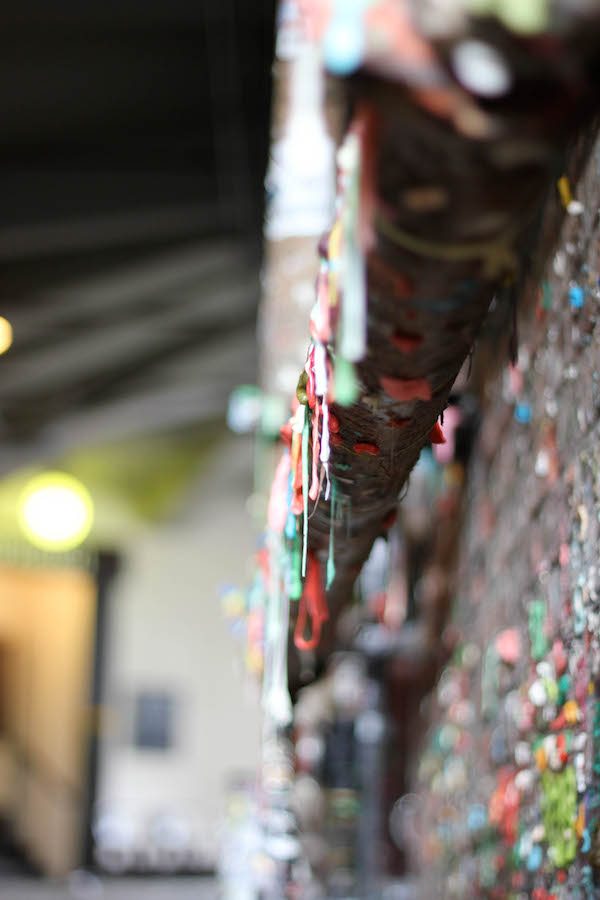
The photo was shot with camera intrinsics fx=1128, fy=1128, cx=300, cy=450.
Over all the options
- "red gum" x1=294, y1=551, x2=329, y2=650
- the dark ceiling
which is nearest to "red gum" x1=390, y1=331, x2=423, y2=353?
"red gum" x1=294, y1=551, x2=329, y2=650

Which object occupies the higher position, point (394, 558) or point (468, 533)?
point (468, 533)

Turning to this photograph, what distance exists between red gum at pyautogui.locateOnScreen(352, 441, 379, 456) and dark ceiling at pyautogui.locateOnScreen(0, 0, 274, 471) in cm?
301

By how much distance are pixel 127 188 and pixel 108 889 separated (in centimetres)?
582

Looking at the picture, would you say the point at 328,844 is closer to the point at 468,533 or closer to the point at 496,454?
the point at 468,533

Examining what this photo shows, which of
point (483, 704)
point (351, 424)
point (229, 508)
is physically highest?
point (351, 424)

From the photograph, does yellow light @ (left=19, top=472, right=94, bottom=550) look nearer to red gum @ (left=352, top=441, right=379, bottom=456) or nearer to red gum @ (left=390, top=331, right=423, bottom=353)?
red gum @ (left=352, top=441, right=379, bottom=456)

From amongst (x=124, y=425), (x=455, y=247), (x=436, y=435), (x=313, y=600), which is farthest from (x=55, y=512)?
(x=455, y=247)

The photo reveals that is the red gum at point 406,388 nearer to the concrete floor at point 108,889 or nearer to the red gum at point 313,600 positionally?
the red gum at point 313,600

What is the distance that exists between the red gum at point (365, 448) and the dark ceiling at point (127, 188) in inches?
118

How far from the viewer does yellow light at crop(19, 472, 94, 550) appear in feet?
21.5

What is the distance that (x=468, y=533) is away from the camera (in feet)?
12.4

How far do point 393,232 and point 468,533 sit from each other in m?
2.85

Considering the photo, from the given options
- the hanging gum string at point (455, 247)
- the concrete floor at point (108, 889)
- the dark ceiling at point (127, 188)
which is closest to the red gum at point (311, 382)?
the hanging gum string at point (455, 247)

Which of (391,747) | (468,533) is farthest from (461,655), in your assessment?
(391,747)
